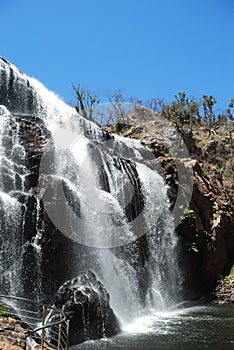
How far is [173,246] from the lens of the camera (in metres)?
18.7

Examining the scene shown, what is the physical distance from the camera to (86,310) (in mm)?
10727

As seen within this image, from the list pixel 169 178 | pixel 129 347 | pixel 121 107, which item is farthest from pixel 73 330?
pixel 121 107

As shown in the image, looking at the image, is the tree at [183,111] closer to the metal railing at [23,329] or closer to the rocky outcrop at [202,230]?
the rocky outcrop at [202,230]

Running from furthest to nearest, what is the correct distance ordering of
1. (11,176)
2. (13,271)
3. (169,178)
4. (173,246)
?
1. (169,178)
2. (173,246)
3. (11,176)
4. (13,271)

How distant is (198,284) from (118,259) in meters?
6.14

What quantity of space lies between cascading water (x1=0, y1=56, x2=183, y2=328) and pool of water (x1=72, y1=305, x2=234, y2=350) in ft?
3.88

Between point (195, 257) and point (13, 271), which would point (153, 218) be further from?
point (13, 271)

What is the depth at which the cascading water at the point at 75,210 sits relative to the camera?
1227 cm

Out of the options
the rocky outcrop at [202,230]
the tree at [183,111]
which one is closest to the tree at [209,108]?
the tree at [183,111]

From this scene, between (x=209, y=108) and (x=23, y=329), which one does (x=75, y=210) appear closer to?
(x=23, y=329)

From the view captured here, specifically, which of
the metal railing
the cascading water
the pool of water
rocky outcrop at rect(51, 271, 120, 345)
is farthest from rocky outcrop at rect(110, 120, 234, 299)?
the metal railing

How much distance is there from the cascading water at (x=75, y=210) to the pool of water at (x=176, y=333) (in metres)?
1.18

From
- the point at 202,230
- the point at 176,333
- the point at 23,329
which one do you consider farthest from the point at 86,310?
the point at 202,230

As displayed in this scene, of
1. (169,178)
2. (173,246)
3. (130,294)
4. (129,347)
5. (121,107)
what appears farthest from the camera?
(121,107)
